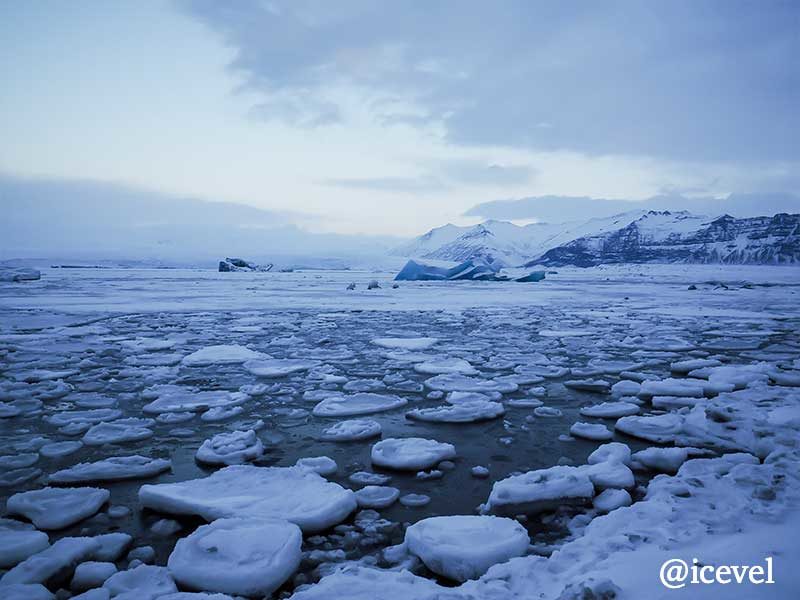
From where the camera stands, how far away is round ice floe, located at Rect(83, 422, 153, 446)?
102 inches

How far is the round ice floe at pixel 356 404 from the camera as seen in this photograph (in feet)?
10.4

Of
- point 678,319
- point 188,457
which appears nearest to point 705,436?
point 188,457

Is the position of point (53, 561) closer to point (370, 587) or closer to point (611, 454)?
point (370, 587)

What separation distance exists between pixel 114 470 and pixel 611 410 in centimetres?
292

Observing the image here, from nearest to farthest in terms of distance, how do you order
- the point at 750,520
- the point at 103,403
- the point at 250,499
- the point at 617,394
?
the point at 750,520, the point at 250,499, the point at 103,403, the point at 617,394

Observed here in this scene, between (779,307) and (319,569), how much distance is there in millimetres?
12939

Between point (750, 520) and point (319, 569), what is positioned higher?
point (750, 520)

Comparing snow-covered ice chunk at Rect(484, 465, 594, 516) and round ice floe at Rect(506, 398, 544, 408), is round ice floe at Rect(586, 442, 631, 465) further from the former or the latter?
round ice floe at Rect(506, 398, 544, 408)

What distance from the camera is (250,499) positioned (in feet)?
6.31

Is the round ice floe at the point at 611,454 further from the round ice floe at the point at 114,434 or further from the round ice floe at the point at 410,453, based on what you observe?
the round ice floe at the point at 114,434

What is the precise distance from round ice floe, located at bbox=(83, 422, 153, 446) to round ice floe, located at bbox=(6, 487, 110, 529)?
61 cm

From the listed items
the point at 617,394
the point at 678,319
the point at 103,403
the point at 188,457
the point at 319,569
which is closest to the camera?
the point at 319,569

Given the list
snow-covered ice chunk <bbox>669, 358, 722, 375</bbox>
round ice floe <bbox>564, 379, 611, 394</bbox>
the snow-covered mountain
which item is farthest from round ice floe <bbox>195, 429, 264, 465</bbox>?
the snow-covered mountain

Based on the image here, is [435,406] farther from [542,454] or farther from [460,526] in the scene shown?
[460,526]
